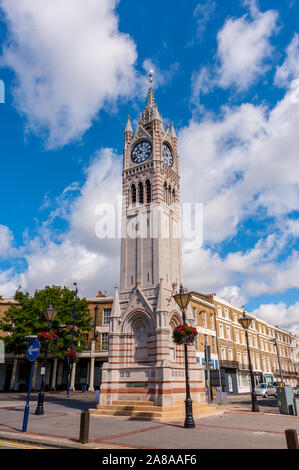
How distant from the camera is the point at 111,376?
73.8ft

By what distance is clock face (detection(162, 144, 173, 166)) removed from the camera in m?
30.3

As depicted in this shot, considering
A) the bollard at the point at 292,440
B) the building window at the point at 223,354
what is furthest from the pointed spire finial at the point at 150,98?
the building window at the point at 223,354

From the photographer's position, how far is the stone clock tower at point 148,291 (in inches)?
824

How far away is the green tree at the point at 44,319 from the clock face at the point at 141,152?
1925 cm

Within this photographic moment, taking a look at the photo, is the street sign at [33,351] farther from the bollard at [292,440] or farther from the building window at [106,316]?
the building window at [106,316]

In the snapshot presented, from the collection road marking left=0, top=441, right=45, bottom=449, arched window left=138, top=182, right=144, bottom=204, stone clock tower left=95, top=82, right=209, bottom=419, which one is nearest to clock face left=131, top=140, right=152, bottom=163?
stone clock tower left=95, top=82, right=209, bottom=419

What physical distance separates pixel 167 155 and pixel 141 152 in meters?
2.65

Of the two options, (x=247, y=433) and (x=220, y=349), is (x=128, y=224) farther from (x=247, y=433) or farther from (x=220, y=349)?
(x=220, y=349)

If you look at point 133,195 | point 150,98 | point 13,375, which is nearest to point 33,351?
point 133,195

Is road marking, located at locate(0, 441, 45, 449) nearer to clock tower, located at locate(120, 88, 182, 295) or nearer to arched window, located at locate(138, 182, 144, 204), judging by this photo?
clock tower, located at locate(120, 88, 182, 295)

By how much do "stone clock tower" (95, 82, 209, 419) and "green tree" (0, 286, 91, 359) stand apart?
52.2 feet

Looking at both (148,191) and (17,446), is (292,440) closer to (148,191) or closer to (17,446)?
(17,446)
